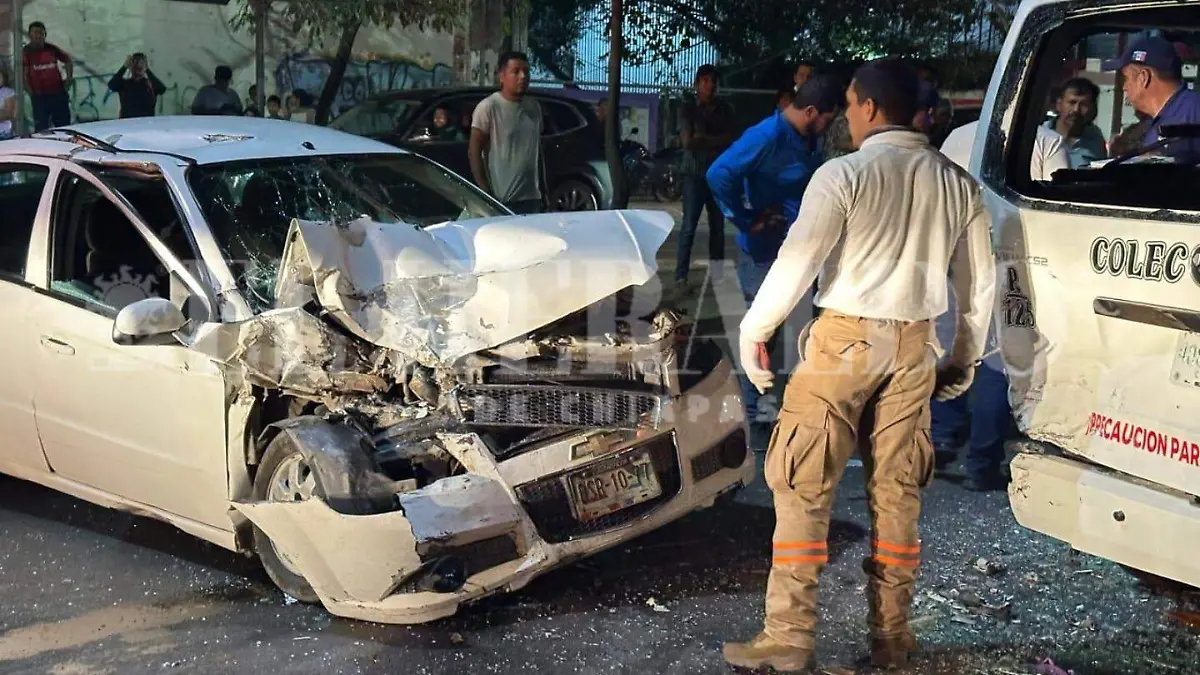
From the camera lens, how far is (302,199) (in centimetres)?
491

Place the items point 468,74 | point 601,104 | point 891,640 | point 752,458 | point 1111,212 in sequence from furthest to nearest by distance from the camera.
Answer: point 468,74
point 601,104
point 752,458
point 891,640
point 1111,212

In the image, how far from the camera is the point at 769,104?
18.4m

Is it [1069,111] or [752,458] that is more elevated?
[1069,111]

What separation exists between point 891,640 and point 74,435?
2948 millimetres

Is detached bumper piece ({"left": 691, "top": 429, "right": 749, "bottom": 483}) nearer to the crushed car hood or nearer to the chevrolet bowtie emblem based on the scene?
the chevrolet bowtie emblem

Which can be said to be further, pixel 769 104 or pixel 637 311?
pixel 769 104

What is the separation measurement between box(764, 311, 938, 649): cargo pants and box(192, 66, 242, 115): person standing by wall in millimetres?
12967

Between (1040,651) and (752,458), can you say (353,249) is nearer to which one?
(752,458)

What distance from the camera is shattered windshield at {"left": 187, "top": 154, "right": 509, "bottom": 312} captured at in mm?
4523

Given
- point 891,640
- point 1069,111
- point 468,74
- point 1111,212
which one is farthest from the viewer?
point 468,74

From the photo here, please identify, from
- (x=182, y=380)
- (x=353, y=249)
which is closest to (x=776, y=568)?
(x=353, y=249)

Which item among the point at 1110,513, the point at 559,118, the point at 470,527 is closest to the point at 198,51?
the point at 559,118

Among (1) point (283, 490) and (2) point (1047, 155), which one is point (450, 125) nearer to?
(1) point (283, 490)

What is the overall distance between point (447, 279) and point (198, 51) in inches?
565
